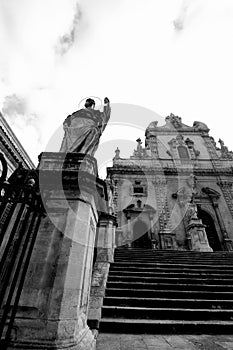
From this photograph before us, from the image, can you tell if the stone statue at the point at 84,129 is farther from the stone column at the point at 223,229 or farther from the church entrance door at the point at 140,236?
the stone column at the point at 223,229

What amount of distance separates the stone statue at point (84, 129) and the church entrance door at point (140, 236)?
11548 mm

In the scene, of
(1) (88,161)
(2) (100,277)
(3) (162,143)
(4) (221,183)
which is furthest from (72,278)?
(3) (162,143)

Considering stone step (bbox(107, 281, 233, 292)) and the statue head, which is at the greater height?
the statue head

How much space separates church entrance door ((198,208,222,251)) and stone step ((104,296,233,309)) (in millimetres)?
11297

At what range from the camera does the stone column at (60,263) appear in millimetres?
1700

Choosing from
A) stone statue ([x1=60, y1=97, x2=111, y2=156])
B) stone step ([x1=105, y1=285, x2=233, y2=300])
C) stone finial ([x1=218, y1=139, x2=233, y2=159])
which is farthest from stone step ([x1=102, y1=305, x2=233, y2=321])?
stone finial ([x1=218, y1=139, x2=233, y2=159])

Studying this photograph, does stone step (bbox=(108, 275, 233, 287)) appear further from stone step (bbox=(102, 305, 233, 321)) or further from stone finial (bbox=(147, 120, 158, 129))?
stone finial (bbox=(147, 120, 158, 129))

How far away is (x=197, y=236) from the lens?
11719 mm

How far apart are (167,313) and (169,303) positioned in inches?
13.0

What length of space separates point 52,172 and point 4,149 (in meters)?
12.0

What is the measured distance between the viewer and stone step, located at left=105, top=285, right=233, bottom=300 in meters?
4.17

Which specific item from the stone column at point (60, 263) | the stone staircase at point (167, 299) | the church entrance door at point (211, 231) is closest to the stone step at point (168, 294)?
the stone staircase at point (167, 299)

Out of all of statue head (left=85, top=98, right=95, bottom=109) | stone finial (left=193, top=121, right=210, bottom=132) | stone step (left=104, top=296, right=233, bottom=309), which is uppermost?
stone finial (left=193, top=121, right=210, bottom=132)

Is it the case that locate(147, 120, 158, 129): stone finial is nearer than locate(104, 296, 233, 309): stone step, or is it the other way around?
locate(104, 296, 233, 309): stone step
